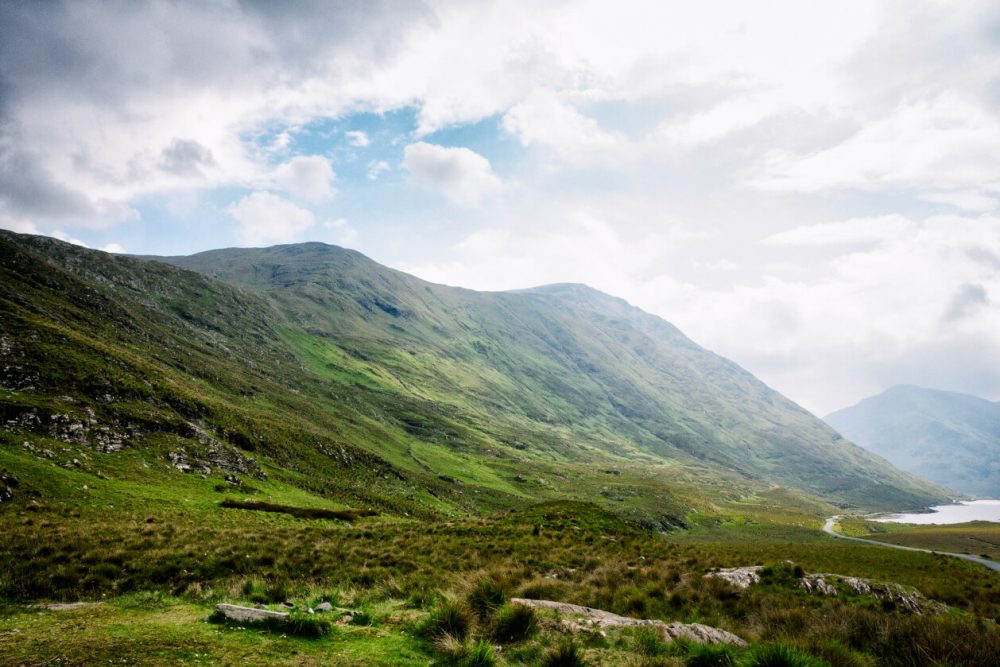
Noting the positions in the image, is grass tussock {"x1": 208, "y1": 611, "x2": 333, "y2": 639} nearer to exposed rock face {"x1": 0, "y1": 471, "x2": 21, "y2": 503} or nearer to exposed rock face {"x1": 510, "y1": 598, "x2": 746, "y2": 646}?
exposed rock face {"x1": 510, "y1": 598, "x2": 746, "y2": 646}

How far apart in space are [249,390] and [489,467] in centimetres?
7042

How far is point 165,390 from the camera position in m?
56.3

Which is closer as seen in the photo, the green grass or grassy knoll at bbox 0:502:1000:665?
grassy knoll at bbox 0:502:1000:665

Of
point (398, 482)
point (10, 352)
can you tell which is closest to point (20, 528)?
point (10, 352)

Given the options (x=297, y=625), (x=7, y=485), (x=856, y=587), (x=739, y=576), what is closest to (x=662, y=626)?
(x=297, y=625)

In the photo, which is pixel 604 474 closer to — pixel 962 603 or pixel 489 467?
pixel 489 467

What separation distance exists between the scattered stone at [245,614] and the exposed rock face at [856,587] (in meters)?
16.5

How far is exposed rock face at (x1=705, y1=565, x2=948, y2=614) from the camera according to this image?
17609 mm

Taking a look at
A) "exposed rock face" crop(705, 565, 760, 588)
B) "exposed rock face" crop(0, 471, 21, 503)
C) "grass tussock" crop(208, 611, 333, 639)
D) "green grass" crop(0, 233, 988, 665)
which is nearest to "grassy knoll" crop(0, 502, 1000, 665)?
"green grass" crop(0, 233, 988, 665)

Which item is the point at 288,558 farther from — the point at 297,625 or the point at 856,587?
the point at 856,587

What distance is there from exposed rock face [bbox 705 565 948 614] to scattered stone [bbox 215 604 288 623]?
1646 centimetres

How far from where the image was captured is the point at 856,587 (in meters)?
18.8

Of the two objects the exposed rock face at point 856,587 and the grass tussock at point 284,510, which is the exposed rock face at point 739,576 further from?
the grass tussock at point 284,510

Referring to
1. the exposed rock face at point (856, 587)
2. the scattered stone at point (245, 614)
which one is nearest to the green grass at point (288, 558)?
the scattered stone at point (245, 614)
